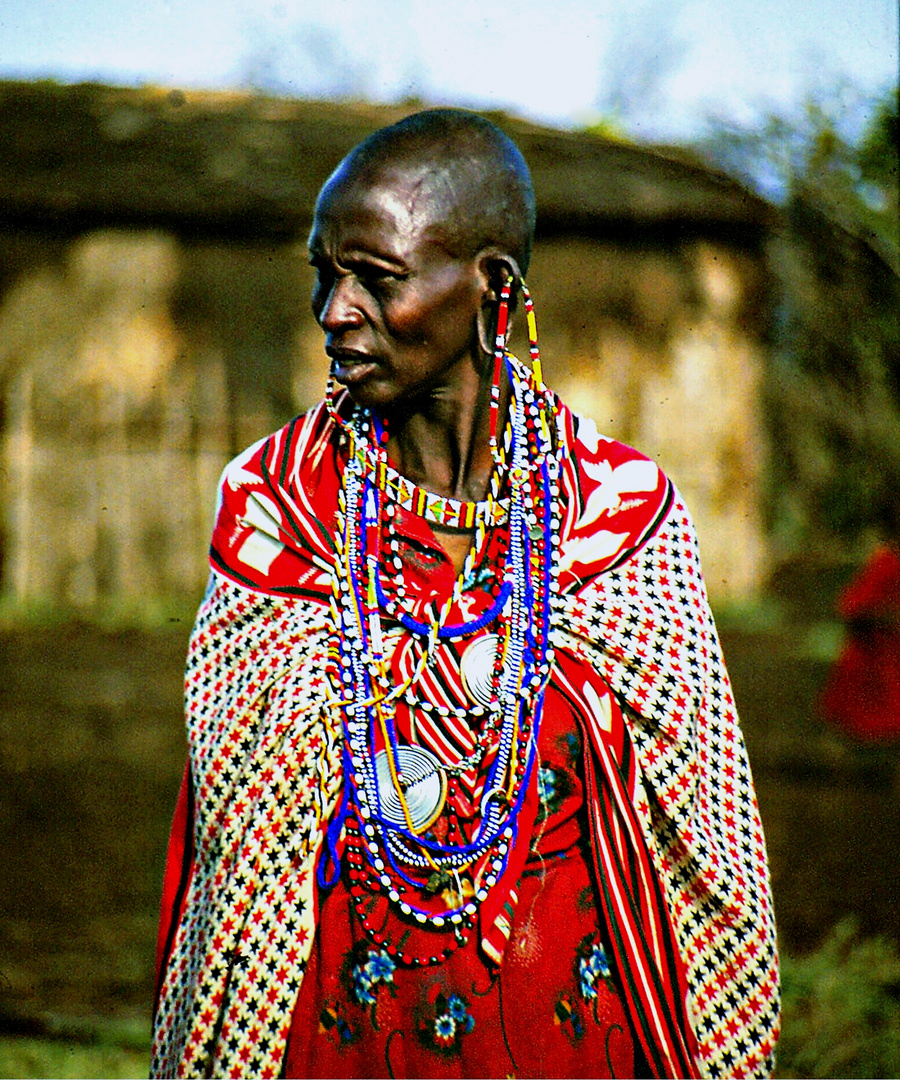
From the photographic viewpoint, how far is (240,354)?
37.5 feet

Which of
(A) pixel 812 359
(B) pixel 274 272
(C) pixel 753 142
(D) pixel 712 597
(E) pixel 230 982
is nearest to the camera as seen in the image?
(E) pixel 230 982

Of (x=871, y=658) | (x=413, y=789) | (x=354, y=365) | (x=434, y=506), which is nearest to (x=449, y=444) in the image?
(x=434, y=506)

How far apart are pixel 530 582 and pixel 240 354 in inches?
374

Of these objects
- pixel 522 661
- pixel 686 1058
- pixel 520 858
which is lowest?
pixel 686 1058

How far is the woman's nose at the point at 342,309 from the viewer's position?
2.13 meters

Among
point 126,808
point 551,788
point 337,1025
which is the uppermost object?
point 551,788

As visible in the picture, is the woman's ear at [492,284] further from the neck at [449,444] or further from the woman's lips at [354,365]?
the woman's lips at [354,365]

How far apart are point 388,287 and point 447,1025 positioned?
1166 millimetres

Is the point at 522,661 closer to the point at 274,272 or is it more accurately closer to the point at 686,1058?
the point at 686,1058

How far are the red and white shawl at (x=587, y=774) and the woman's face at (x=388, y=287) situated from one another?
0.24 meters

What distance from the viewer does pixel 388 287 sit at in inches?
84.0

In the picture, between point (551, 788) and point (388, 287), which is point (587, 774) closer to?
point (551, 788)

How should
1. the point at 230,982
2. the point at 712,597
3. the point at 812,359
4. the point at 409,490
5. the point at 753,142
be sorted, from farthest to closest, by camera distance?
the point at 712,597 → the point at 812,359 → the point at 753,142 → the point at 409,490 → the point at 230,982

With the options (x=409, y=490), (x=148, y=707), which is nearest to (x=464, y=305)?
(x=409, y=490)
